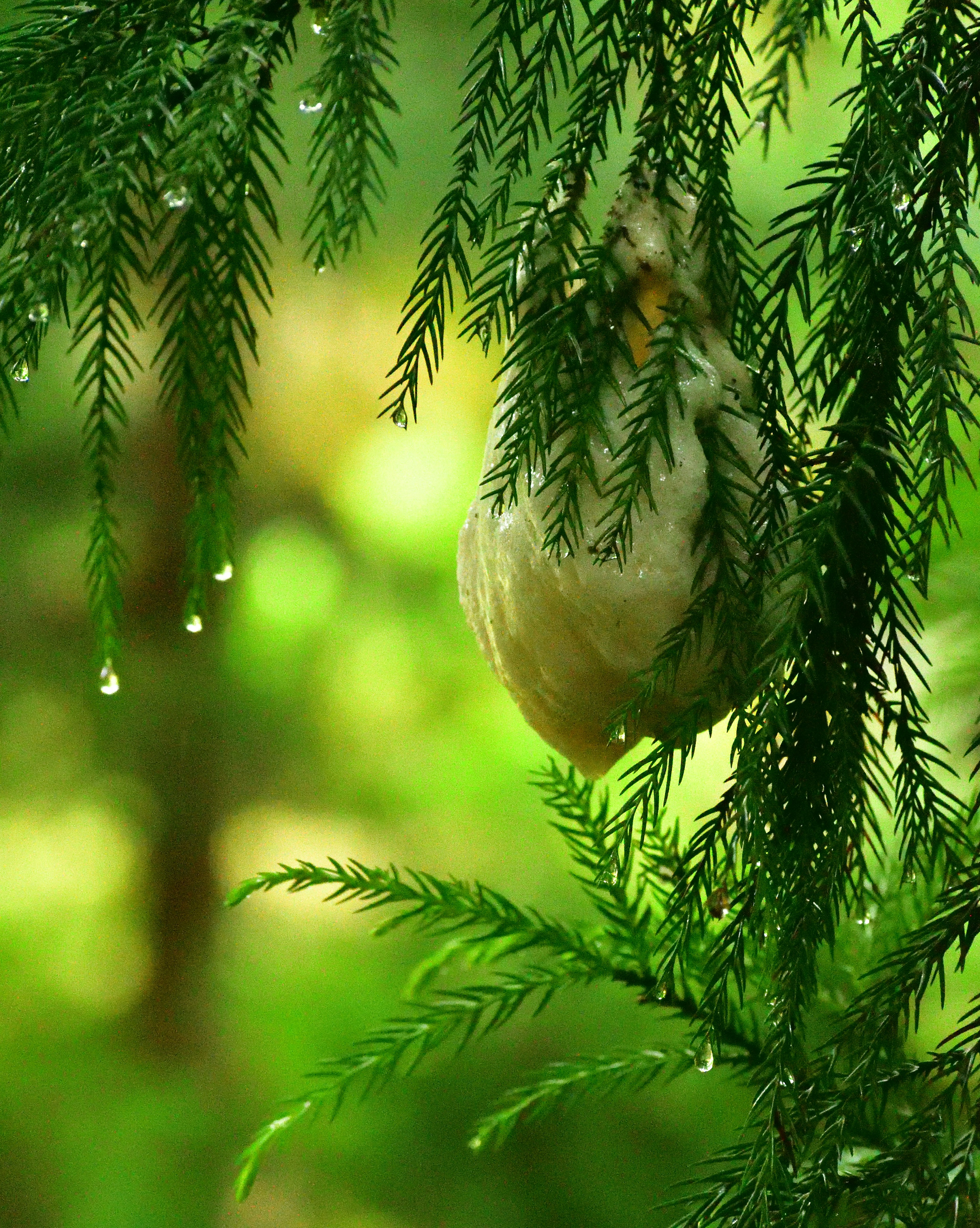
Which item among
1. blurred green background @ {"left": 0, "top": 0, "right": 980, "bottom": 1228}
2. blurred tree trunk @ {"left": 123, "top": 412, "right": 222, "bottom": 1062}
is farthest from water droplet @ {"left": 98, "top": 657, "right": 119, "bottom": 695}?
blurred tree trunk @ {"left": 123, "top": 412, "right": 222, "bottom": 1062}

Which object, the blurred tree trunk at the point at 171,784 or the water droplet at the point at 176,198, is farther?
the blurred tree trunk at the point at 171,784

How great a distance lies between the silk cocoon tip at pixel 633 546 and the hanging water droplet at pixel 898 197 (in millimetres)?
55

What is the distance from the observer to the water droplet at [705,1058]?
0.39 m

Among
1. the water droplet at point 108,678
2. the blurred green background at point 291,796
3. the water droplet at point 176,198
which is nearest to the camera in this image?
the water droplet at point 176,198

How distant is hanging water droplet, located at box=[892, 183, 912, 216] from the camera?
1.19ft

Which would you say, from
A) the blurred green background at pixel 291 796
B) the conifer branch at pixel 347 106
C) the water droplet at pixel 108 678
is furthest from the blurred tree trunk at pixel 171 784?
the conifer branch at pixel 347 106

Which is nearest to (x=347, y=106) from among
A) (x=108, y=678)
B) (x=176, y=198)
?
(x=176, y=198)

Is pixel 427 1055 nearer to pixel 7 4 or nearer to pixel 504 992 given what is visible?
pixel 504 992

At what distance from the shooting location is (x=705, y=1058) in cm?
40

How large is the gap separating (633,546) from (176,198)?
0.15 meters

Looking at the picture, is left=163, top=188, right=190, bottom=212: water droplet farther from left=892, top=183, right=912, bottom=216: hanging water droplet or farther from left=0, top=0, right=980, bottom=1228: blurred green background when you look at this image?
left=0, top=0, right=980, bottom=1228: blurred green background

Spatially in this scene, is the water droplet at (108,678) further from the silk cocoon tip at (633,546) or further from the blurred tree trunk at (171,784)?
the blurred tree trunk at (171,784)

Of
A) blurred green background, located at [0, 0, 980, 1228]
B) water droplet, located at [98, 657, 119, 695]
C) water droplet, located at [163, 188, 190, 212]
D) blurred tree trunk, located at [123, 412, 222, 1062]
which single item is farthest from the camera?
blurred tree trunk, located at [123, 412, 222, 1062]

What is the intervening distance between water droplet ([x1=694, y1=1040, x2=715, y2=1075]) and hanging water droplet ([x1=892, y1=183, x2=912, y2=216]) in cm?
24
